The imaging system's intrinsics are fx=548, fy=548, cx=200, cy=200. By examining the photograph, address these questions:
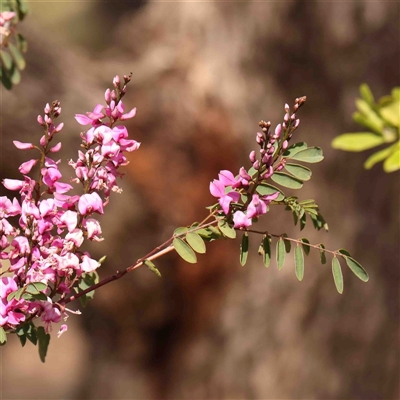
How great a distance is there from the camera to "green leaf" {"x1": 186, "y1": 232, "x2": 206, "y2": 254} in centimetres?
60

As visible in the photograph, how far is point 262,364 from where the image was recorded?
6.55 feet

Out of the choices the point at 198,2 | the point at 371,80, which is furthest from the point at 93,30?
the point at 371,80

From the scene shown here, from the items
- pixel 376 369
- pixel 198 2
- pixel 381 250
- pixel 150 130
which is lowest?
pixel 376 369

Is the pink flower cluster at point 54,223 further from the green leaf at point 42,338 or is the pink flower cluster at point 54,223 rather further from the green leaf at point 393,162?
the green leaf at point 393,162

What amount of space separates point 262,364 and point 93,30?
2972mm

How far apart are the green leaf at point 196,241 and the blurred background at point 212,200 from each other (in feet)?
3.90

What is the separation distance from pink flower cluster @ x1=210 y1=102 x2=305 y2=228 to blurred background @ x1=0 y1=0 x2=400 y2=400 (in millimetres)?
1254

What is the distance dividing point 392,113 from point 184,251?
305mm

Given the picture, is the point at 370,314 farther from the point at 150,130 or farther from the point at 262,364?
the point at 150,130

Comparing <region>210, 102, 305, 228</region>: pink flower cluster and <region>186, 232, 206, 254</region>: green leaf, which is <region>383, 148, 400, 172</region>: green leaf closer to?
<region>210, 102, 305, 228</region>: pink flower cluster

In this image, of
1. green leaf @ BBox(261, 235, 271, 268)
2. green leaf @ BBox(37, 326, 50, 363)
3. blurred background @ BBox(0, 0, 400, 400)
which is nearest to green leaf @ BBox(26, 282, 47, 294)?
green leaf @ BBox(37, 326, 50, 363)

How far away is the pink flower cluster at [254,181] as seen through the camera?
516 mm

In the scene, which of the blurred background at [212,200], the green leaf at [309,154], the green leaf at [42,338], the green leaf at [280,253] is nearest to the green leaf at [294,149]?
the green leaf at [309,154]

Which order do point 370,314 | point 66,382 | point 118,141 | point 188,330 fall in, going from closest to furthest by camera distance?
point 118,141
point 188,330
point 370,314
point 66,382
